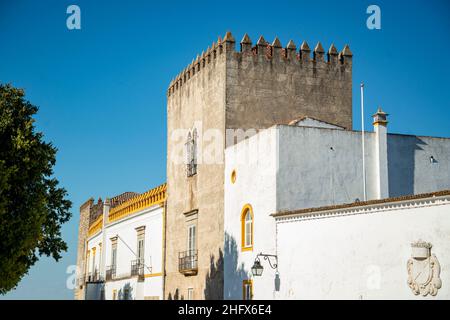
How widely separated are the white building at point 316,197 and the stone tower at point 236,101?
104 centimetres

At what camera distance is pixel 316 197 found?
68.8 ft

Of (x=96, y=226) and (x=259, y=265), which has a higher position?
(x=96, y=226)

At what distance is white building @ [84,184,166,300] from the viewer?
31875mm

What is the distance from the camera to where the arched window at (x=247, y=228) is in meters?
22.2

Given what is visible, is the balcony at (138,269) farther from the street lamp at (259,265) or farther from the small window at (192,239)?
the street lamp at (259,265)

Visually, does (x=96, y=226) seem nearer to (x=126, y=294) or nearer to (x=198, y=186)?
(x=126, y=294)

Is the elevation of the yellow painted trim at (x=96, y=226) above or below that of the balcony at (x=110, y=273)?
above

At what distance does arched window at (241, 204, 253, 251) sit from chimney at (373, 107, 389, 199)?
4.09 metres

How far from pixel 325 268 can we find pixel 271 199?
405 cm

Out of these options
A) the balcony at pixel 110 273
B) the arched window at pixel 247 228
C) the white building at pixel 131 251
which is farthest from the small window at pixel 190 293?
the balcony at pixel 110 273

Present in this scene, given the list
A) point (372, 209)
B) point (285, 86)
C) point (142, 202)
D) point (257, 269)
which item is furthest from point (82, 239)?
point (372, 209)

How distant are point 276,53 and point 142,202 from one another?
41.1 ft

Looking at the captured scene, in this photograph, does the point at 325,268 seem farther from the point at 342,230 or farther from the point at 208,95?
the point at 208,95

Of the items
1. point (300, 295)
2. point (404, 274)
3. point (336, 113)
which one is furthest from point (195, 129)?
point (404, 274)
